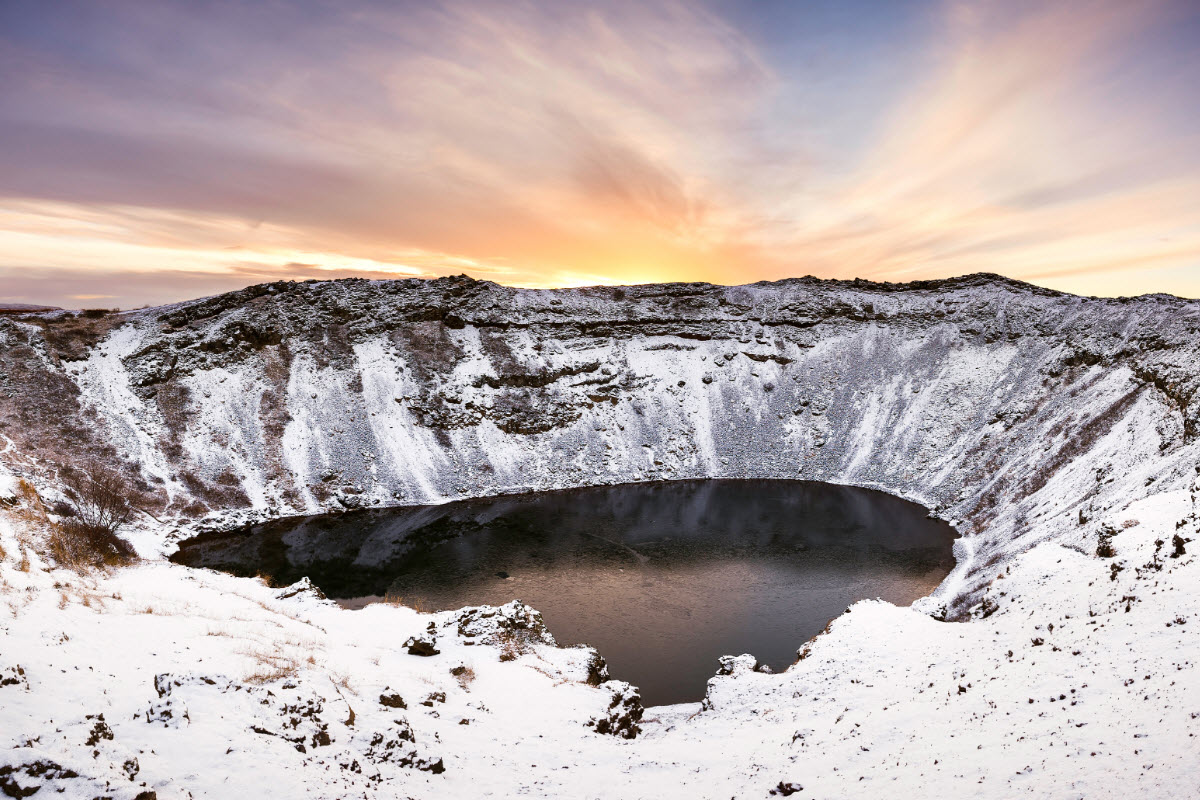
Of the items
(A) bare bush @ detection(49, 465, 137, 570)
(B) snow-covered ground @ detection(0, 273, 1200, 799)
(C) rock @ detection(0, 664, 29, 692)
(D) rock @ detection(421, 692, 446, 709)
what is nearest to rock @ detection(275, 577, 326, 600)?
(B) snow-covered ground @ detection(0, 273, 1200, 799)

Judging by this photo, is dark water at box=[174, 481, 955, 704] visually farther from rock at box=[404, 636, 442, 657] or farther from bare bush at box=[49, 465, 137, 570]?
rock at box=[404, 636, 442, 657]

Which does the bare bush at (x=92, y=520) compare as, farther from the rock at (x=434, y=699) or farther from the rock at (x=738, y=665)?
the rock at (x=738, y=665)

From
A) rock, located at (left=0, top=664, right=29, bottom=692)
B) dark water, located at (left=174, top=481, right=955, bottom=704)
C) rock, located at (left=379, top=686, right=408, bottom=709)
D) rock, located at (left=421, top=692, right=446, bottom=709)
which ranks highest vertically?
rock, located at (left=0, top=664, right=29, bottom=692)

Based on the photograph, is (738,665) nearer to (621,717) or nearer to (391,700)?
(621,717)

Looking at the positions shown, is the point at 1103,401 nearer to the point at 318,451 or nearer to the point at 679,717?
the point at 679,717

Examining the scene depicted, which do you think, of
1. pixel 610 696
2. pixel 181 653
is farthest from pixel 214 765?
pixel 610 696

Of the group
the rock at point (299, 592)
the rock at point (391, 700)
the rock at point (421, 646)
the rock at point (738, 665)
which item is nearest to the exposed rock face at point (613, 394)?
the rock at point (738, 665)

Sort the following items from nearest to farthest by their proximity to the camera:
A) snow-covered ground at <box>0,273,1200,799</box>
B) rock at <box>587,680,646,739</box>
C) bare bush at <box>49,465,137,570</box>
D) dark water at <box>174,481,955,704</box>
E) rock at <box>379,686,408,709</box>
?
snow-covered ground at <box>0,273,1200,799</box> → rock at <box>379,686,408,709</box> → rock at <box>587,680,646,739</box> → bare bush at <box>49,465,137,570</box> → dark water at <box>174,481,955,704</box>
